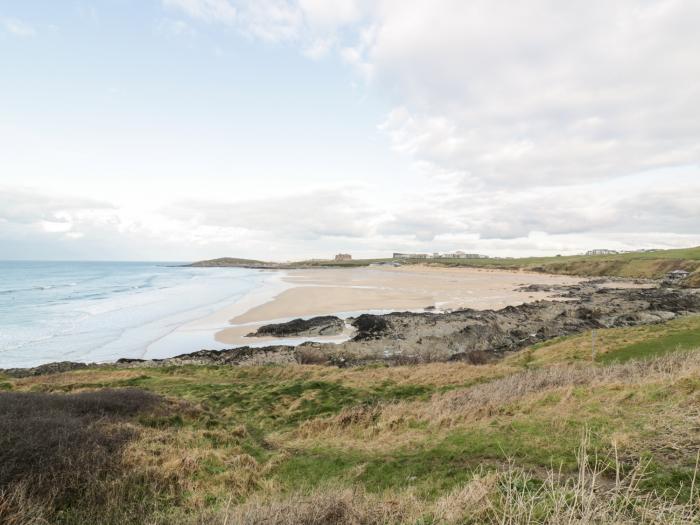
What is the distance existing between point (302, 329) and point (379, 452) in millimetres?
28621

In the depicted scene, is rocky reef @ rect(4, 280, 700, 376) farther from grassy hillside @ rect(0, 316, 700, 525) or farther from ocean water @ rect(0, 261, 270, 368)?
grassy hillside @ rect(0, 316, 700, 525)

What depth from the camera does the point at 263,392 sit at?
63.9 ft

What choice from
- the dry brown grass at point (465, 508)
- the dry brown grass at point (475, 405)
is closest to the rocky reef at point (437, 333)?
the dry brown grass at point (475, 405)

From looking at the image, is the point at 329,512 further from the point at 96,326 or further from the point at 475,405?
the point at 96,326

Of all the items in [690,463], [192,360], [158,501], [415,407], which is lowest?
[192,360]

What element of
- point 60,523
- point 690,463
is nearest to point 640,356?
point 690,463

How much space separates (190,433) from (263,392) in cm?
726

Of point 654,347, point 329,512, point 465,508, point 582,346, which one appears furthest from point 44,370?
point 654,347

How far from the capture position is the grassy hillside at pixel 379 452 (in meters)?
5.84

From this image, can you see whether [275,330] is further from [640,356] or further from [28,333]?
[640,356]

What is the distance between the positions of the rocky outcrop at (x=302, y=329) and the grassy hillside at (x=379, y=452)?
18424 millimetres

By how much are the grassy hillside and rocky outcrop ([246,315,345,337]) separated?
60.4ft

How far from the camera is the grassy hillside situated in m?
5.84

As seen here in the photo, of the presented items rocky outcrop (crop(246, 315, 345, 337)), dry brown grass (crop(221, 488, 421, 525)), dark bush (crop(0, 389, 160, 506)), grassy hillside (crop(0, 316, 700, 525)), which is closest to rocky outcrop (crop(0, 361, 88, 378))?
grassy hillside (crop(0, 316, 700, 525))
